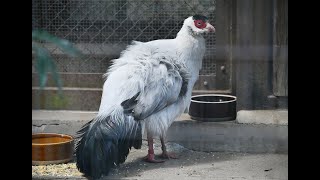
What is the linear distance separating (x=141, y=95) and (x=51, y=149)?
59 cm

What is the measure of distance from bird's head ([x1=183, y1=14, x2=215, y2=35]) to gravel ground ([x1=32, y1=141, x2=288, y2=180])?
639 mm

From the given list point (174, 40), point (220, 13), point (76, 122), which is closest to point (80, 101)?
point (76, 122)

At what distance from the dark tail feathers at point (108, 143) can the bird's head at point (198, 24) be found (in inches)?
23.3

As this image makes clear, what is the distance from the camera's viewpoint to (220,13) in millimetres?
3363

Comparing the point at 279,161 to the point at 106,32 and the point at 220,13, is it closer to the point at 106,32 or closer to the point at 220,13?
the point at 220,13

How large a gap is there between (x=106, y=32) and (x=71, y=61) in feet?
0.81

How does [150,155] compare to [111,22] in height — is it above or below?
below

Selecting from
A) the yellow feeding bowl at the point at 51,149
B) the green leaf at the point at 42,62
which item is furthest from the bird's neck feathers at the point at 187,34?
the yellow feeding bowl at the point at 51,149

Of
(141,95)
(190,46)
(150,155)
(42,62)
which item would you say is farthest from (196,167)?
(42,62)

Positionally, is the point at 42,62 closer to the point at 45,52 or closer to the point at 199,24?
the point at 45,52

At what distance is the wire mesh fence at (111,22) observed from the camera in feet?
11.1

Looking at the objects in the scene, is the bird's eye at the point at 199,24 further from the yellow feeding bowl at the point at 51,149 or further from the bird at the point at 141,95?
the yellow feeding bowl at the point at 51,149

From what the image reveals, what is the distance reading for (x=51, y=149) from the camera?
11.4 feet

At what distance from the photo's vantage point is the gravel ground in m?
3.40
